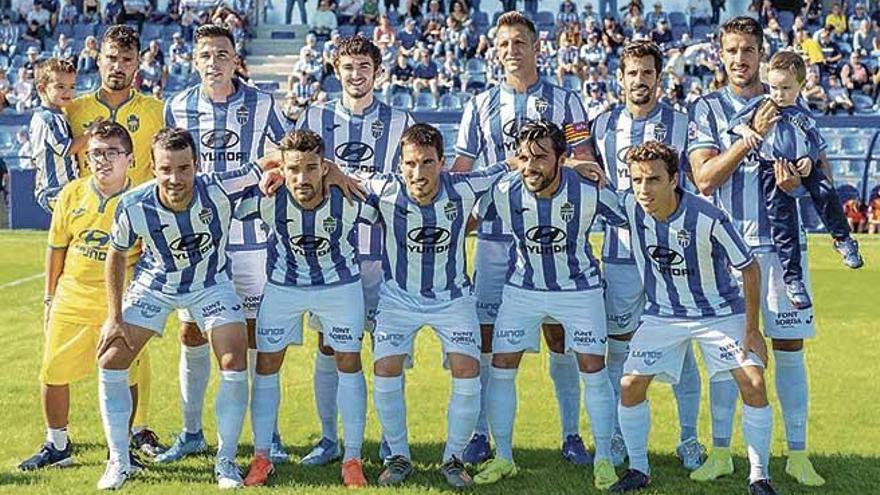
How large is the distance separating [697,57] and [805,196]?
1756cm

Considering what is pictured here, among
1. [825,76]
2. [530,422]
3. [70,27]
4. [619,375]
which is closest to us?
[619,375]

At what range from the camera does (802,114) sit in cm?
551

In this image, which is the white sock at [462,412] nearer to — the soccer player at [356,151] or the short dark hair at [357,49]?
the soccer player at [356,151]

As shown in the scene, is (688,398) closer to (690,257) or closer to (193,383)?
(690,257)

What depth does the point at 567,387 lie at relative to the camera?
6.10 metres

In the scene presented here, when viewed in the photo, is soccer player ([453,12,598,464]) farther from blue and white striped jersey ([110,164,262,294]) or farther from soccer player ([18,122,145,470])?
soccer player ([18,122,145,470])

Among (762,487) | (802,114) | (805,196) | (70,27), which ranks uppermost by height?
(70,27)

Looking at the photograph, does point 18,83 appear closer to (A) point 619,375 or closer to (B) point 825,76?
(B) point 825,76

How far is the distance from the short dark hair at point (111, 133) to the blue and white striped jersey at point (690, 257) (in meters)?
2.36

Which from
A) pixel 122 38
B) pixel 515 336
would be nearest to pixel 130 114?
pixel 122 38

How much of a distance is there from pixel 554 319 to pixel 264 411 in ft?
4.67

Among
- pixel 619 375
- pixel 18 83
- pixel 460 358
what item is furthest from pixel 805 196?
pixel 18 83

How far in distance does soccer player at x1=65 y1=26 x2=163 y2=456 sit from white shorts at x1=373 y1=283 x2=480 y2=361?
4.80ft

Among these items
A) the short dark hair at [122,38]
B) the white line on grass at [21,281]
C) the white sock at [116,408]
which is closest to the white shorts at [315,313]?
the white sock at [116,408]
